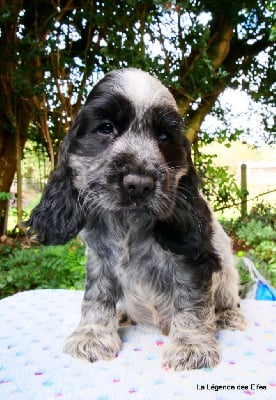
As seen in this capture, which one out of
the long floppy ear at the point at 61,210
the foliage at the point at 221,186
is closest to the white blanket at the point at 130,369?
the long floppy ear at the point at 61,210

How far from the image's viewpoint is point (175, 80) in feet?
17.5

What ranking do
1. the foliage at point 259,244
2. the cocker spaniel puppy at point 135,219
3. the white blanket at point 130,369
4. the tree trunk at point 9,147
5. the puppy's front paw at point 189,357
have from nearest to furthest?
the white blanket at point 130,369 < the cocker spaniel puppy at point 135,219 < the puppy's front paw at point 189,357 < the foliage at point 259,244 < the tree trunk at point 9,147

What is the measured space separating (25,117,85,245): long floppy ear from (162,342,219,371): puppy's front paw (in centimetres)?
69

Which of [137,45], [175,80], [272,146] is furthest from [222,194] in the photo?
[137,45]

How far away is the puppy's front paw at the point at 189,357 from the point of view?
192 centimetres

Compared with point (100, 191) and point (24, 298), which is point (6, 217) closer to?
point (24, 298)

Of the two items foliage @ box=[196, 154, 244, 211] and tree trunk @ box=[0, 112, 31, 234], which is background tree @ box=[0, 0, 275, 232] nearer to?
tree trunk @ box=[0, 112, 31, 234]

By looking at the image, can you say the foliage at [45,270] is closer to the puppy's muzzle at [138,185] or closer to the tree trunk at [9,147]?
the tree trunk at [9,147]

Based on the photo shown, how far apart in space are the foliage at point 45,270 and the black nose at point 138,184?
9.69 feet

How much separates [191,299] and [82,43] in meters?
4.51

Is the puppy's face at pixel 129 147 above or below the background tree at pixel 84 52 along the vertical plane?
below

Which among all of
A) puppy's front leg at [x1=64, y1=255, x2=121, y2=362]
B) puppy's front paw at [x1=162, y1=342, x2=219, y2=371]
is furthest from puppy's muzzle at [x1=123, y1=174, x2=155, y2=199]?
puppy's front paw at [x1=162, y1=342, x2=219, y2=371]

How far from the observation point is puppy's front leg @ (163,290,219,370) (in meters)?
1.93

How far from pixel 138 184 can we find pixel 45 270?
11.0 ft
